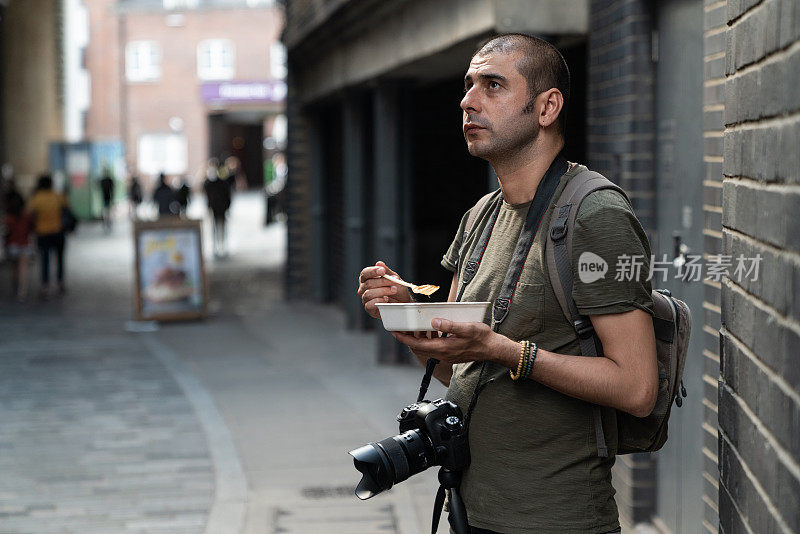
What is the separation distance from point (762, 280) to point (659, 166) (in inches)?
142

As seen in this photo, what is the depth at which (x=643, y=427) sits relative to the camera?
2654mm

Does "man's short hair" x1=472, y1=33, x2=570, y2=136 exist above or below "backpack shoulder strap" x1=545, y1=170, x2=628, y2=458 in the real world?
above

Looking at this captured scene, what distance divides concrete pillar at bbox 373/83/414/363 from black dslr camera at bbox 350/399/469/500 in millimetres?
8234

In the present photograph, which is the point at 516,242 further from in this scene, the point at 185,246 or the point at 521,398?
the point at 185,246

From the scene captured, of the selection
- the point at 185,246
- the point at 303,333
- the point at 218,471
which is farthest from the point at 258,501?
the point at 185,246

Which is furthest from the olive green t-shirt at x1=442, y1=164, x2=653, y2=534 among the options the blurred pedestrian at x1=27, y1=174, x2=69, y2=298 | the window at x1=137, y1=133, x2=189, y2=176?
the window at x1=137, y1=133, x2=189, y2=176

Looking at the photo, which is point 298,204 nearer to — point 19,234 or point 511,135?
point 19,234

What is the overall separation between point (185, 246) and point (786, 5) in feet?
42.2

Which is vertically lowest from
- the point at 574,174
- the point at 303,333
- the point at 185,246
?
the point at 303,333

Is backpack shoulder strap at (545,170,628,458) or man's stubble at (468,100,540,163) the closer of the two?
backpack shoulder strap at (545,170,628,458)

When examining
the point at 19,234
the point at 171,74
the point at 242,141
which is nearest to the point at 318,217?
the point at 19,234

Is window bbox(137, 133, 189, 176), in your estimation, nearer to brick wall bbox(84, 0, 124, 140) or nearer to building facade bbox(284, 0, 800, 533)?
brick wall bbox(84, 0, 124, 140)

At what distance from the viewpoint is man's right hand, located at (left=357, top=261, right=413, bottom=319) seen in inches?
109

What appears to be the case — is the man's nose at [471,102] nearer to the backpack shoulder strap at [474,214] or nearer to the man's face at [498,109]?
the man's face at [498,109]
